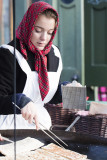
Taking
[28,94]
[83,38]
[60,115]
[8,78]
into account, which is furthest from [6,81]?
[83,38]

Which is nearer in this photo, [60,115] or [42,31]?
[42,31]

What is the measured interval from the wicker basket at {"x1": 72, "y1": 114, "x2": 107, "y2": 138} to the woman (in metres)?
0.49

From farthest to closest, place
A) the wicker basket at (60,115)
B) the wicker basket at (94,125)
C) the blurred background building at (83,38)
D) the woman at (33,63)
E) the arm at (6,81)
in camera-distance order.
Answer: the blurred background building at (83,38), the wicker basket at (60,115), the wicker basket at (94,125), the woman at (33,63), the arm at (6,81)

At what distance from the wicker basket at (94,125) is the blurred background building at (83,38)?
1.78 metres

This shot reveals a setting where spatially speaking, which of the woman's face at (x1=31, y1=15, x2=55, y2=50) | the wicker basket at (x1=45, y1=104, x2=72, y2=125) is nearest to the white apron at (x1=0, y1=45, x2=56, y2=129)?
the woman's face at (x1=31, y1=15, x2=55, y2=50)

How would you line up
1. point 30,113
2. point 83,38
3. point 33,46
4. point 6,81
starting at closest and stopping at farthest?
point 30,113 → point 6,81 → point 33,46 → point 83,38

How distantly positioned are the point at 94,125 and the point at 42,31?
0.90 meters

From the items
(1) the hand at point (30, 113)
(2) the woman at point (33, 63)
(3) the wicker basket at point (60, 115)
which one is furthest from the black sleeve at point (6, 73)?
(3) the wicker basket at point (60, 115)

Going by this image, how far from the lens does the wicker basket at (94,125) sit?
2393mm

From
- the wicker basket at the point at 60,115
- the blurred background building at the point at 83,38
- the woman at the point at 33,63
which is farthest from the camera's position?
the blurred background building at the point at 83,38

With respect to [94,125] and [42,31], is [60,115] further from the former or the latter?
[42,31]

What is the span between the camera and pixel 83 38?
434 centimetres

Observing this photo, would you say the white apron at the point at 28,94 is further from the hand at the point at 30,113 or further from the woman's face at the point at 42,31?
the hand at the point at 30,113

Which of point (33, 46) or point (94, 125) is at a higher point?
point (33, 46)
